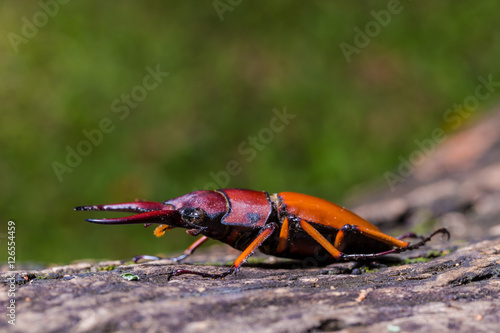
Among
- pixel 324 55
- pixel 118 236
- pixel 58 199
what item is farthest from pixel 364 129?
pixel 58 199

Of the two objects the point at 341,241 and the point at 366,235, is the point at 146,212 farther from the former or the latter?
the point at 366,235

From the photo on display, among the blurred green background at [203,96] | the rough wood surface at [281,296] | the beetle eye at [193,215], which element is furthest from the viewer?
the blurred green background at [203,96]

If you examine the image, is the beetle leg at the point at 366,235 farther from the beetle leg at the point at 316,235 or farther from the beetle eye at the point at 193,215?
the beetle eye at the point at 193,215

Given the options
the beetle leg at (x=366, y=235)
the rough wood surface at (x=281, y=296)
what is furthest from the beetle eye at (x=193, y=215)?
the beetle leg at (x=366, y=235)

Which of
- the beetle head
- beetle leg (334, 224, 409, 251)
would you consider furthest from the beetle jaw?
beetle leg (334, 224, 409, 251)

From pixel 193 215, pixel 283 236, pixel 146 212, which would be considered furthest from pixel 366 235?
pixel 146 212

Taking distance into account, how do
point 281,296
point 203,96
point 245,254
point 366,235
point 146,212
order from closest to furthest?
point 281,296 → point 146,212 → point 245,254 → point 366,235 → point 203,96
